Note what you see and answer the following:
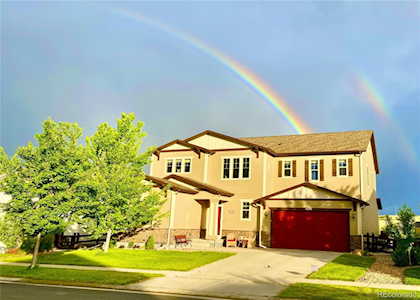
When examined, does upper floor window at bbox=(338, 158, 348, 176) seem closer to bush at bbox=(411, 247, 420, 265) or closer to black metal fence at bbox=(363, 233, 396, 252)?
black metal fence at bbox=(363, 233, 396, 252)

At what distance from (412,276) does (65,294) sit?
12.2 m

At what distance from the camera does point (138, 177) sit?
21.3 m

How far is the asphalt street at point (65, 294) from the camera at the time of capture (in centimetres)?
1018

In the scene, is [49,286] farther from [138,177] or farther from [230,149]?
[230,149]

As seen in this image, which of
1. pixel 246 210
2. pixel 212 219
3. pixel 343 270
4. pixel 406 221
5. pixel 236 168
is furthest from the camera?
pixel 406 221

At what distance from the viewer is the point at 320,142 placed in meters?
30.0

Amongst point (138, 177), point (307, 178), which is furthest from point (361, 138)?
point (138, 177)

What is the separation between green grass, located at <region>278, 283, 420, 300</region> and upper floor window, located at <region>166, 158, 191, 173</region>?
19.9 m

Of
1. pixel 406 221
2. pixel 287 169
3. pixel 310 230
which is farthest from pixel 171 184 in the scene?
pixel 406 221

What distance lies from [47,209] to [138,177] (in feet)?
21.3

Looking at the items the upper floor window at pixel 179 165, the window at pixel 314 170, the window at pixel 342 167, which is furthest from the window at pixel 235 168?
Result: the window at pixel 342 167

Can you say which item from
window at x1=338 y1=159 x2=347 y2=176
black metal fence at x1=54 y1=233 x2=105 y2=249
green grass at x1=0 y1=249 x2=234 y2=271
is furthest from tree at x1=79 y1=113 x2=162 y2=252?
window at x1=338 y1=159 x2=347 y2=176

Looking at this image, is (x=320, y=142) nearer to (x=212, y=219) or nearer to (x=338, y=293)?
(x=212, y=219)

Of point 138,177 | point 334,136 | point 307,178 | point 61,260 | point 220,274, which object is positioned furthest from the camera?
point 334,136
